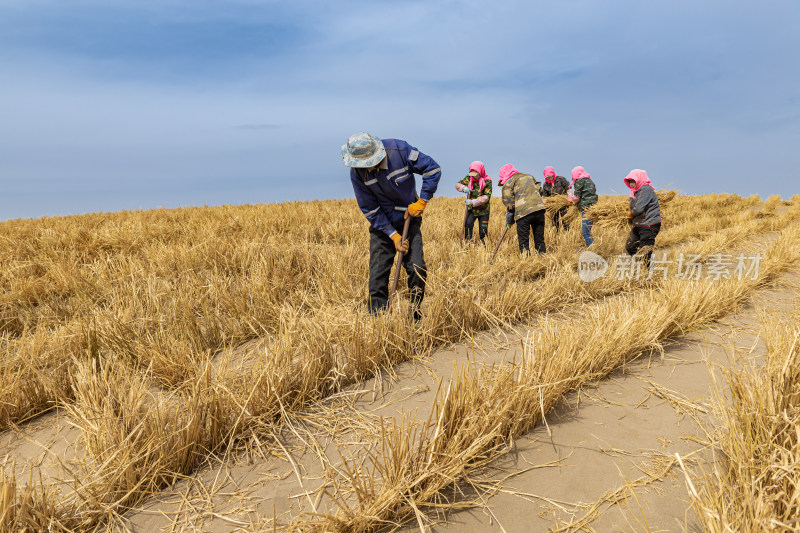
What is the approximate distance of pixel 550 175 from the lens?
10430 mm

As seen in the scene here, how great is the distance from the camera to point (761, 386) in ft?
6.48

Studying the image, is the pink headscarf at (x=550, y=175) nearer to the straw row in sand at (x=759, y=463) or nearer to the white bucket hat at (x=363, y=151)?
the white bucket hat at (x=363, y=151)

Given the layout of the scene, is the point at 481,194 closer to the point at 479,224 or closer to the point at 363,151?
the point at 479,224

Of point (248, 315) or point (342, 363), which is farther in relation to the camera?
point (248, 315)

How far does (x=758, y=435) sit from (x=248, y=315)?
3475 mm

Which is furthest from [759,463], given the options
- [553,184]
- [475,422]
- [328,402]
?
[553,184]

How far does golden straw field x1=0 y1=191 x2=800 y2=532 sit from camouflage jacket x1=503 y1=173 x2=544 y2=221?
2.03 meters

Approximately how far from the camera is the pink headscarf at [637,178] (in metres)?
6.24

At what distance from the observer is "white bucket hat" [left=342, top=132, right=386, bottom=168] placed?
11.9ft

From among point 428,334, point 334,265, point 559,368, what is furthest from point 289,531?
point 334,265

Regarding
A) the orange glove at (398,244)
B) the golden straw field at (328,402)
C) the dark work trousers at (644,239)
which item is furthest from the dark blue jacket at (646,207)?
the orange glove at (398,244)

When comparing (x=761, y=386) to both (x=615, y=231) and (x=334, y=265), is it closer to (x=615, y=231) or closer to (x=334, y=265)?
(x=334, y=265)

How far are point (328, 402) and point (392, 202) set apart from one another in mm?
2074

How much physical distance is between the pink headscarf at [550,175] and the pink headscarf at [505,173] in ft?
11.1
